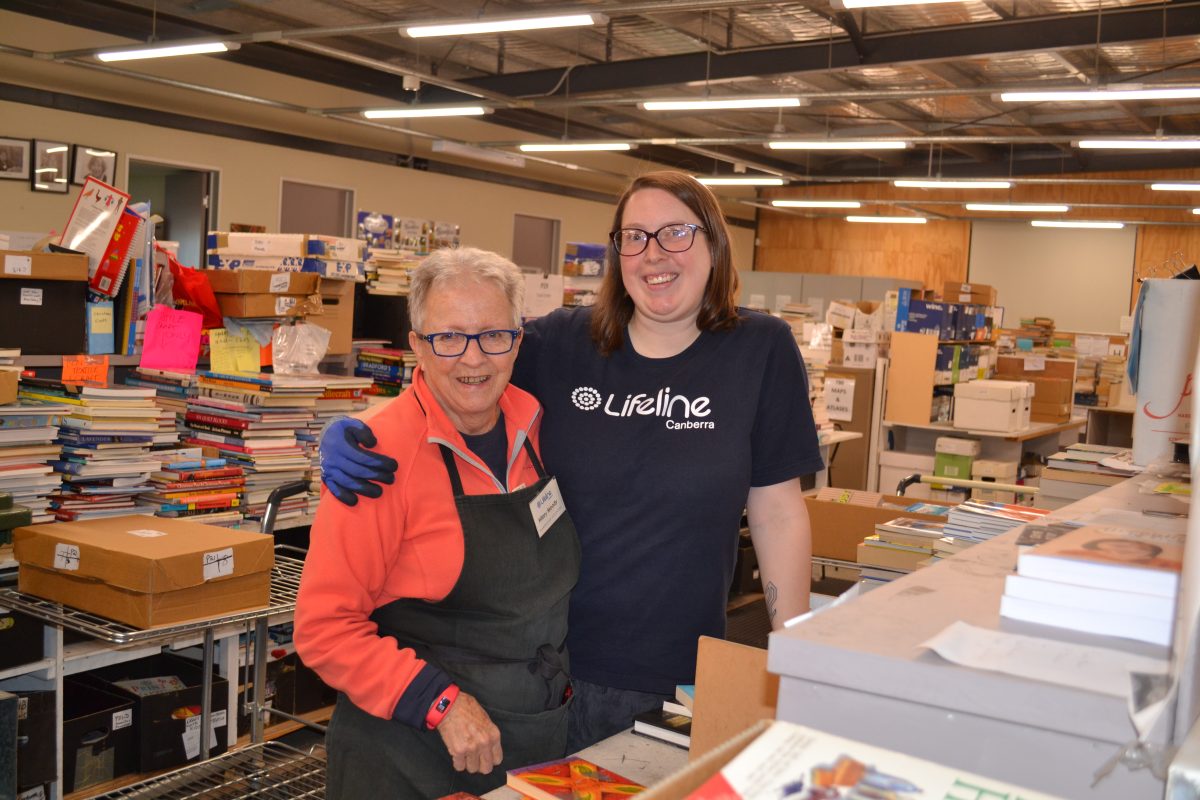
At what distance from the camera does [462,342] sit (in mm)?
1848

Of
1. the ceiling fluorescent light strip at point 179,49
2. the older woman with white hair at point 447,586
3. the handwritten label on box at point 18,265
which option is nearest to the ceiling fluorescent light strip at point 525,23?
the ceiling fluorescent light strip at point 179,49

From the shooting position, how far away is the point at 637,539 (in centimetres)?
190

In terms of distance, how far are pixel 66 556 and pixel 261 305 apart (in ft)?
5.43

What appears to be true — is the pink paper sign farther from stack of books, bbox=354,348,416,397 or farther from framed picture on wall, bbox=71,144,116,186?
framed picture on wall, bbox=71,144,116,186

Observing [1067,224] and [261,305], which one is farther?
[1067,224]

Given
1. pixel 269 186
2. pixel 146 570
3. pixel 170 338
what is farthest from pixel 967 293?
pixel 146 570

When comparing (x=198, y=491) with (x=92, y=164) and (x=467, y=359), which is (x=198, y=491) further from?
(x=92, y=164)

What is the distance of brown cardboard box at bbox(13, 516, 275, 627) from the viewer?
2752 millimetres

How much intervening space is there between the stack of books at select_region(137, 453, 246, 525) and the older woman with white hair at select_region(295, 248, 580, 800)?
2.12 m

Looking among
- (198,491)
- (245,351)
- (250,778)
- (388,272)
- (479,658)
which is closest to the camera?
(479,658)

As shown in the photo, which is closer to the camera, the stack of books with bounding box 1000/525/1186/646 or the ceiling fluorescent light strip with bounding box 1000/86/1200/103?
the stack of books with bounding box 1000/525/1186/646

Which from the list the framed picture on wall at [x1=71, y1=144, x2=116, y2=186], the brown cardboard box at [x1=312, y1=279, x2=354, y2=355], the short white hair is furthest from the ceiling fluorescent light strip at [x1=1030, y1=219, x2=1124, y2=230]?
the short white hair

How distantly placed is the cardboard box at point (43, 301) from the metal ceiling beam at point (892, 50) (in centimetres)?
705

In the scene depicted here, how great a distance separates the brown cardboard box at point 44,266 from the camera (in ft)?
11.7
